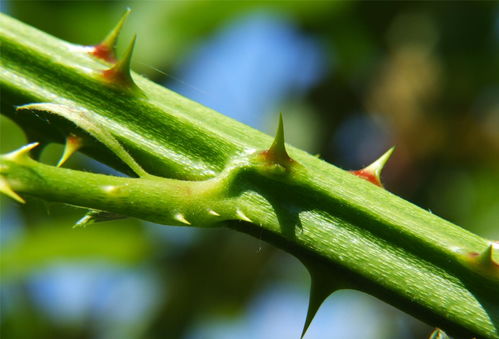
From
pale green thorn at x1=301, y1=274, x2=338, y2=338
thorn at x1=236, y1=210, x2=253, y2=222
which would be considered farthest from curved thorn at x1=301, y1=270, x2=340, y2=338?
thorn at x1=236, y1=210, x2=253, y2=222

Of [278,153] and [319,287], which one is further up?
[278,153]

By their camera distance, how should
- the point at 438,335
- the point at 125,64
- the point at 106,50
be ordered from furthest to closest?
the point at 106,50
the point at 125,64
the point at 438,335

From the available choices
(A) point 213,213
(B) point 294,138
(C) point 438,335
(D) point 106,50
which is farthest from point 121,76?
(B) point 294,138

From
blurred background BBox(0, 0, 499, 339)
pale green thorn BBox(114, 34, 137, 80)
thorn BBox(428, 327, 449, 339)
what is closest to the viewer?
thorn BBox(428, 327, 449, 339)

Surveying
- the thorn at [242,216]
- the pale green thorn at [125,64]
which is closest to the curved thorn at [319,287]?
the thorn at [242,216]

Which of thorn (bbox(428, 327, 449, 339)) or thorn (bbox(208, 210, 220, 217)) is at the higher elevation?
thorn (bbox(208, 210, 220, 217))

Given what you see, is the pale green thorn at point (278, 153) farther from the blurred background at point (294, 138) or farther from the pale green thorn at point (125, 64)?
the blurred background at point (294, 138)

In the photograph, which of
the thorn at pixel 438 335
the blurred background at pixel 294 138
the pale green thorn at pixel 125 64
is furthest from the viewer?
the blurred background at pixel 294 138

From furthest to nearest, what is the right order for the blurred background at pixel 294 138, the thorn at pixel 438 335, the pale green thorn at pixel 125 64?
the blurred background at pixel 294 138 < the pale green thorn at pixel 125 64 < the thorn at pixel 438 335

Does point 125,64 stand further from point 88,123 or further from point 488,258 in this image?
point 488,258

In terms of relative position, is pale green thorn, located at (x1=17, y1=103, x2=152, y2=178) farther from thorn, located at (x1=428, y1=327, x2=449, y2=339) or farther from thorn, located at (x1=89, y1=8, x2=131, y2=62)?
thorn, located at (x1=428, y1=327, x2=449, y2=339)

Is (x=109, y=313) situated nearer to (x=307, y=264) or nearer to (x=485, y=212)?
(x=485, y=212)
